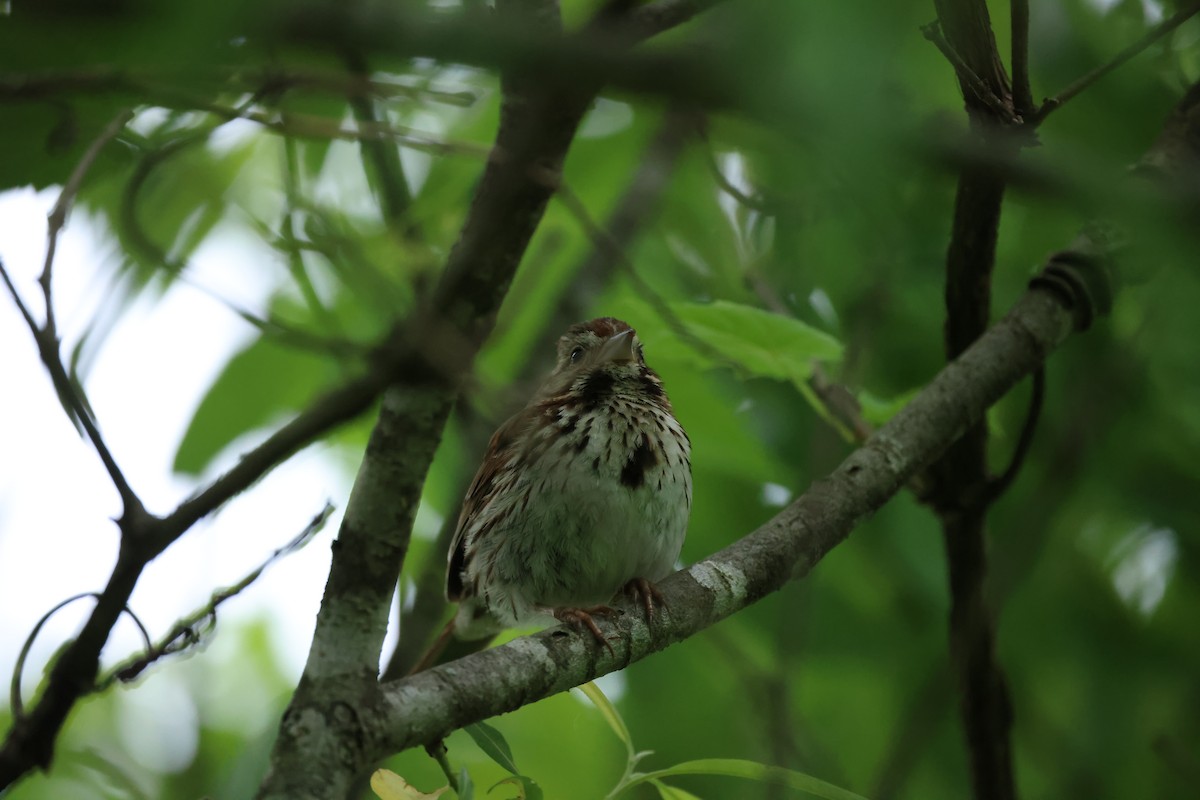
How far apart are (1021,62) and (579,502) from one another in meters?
1.76

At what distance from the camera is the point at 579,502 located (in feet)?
11.2

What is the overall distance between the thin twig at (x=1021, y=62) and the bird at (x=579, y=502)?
1.41 m

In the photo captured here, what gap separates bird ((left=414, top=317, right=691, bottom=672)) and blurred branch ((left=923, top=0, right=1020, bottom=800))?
0.78 meters

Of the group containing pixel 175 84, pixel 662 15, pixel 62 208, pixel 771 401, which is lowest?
pixel 771 401

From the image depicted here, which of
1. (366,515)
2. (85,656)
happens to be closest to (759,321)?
(366,515)

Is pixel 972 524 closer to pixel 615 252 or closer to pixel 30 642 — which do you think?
pixel 615 252

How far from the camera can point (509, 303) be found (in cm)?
344

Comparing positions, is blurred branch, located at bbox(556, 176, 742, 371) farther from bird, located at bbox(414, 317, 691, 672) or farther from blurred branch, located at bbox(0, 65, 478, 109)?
bird, located at bbox(414, 317, 691, 672)

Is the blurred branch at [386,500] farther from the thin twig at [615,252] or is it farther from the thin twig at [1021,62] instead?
the thin twig at [1021,62]

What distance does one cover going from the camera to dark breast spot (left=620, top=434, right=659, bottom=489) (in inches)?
136

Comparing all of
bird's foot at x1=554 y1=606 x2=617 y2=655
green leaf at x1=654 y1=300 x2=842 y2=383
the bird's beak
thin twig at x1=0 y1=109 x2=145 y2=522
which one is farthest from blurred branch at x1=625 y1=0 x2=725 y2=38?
the bird's beak

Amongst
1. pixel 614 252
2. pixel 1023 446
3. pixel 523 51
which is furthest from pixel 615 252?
pixel 1023 446

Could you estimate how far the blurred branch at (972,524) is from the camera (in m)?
2.88

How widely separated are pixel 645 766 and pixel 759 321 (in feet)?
6.59
